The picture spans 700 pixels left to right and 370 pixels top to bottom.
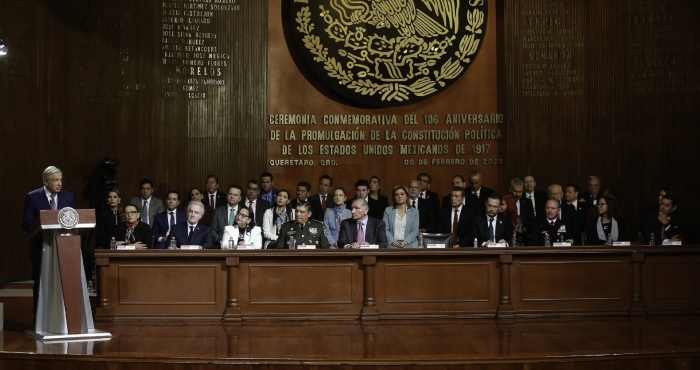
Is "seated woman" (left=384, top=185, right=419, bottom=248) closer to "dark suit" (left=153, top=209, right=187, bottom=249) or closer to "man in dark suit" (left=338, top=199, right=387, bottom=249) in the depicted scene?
"man in dark suit" (left=338, top=199, right=387, bottom=249)

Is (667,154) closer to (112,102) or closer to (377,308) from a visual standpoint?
(377,308)

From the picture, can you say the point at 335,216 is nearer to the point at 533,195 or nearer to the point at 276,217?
the point at 276,217

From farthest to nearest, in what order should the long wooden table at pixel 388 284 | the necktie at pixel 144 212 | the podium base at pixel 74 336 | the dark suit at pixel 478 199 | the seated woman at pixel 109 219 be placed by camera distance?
the dark suit at pixel 478 199 → the necktie at pixel 144 212 → the seated woman at pixel 109 219 → the long wooden table at pixel 388 284 → the podium base at pixel 74 336

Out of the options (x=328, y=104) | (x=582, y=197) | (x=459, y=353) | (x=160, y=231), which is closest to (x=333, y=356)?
(x=459, y=353)

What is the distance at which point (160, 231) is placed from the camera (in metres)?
9.27

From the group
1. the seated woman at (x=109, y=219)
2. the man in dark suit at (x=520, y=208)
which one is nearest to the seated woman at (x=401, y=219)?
the man in dark suit at (x=520, y=208)

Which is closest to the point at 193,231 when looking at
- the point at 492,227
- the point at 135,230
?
the point at 135,230

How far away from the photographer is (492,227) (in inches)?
343

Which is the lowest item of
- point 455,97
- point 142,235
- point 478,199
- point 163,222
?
point 142,235

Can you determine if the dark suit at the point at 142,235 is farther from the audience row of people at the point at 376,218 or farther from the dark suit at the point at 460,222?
the dark suit at the point at 460,222

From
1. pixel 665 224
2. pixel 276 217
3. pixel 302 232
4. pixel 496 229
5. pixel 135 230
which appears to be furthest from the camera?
pixel 276 217

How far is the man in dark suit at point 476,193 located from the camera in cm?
1024

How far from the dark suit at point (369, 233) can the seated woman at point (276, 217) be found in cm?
81

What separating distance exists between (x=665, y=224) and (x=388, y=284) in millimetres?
2886
